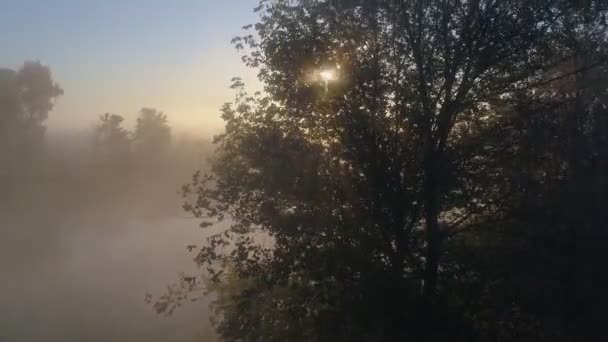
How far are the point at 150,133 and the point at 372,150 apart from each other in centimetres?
6298

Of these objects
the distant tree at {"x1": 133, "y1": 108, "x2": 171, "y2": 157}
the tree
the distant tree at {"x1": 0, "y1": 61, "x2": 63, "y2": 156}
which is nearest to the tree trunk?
the tree

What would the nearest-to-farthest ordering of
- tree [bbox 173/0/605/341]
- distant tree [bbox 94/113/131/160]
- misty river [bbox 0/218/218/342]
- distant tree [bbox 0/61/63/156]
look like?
tree [bbox 173/0/605/341] < misty river [bbox 0/218/218/342] < distant tree [bbox 0/61/63/156] < distant tree [bbox 94/113/131/160]

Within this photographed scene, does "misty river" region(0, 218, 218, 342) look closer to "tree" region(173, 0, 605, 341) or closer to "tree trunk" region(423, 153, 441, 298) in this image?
"tree" region(173, 0, 605, 341)

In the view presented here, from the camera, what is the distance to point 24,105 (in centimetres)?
5347

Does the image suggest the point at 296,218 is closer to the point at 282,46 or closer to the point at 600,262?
the point at 282,46

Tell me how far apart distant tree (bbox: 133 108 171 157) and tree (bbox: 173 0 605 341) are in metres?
61.3

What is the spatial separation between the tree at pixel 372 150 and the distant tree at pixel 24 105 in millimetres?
48526

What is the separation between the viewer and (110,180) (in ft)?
204

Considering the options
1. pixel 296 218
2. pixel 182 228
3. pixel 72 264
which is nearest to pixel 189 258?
pixel 182 228

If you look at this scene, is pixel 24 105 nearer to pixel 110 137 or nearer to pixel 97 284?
pixel 110 137

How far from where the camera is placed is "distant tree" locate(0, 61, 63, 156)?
4950cm

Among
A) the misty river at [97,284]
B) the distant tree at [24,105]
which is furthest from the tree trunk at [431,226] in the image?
the distant tree at [24,105]

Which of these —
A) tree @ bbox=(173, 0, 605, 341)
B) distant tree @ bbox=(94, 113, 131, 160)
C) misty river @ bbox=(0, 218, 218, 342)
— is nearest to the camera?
tree @ bbox=(173, 0, 605, 341)

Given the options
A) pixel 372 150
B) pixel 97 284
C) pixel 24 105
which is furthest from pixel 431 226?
pixel 24 105
